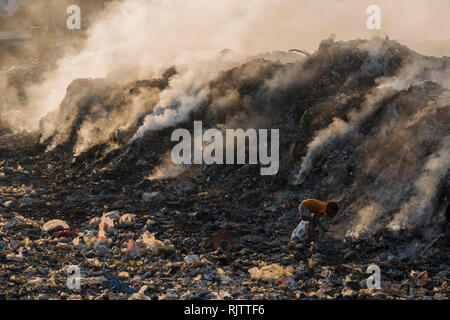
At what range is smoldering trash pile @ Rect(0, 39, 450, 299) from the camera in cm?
657

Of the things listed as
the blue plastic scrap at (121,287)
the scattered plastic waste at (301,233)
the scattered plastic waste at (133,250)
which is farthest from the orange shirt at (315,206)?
the blue plastic scrap at (121,287)

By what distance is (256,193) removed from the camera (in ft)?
34.0

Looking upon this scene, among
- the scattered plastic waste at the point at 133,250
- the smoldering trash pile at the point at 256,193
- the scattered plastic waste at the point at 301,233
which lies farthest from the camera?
the scattered plastic waste at the point at 301,233

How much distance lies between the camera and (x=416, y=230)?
7148 millimetres

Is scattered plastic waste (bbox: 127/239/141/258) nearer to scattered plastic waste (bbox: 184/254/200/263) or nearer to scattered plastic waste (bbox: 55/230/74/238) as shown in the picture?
scattered plastic waste (bbox: 184/254/200/263)

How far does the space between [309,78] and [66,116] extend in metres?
10.8

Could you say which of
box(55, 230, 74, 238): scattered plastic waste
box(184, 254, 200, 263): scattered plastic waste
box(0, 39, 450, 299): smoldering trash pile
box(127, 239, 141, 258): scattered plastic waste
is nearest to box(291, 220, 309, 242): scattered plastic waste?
box(0, 39, 450, 299): smoldering trash pile

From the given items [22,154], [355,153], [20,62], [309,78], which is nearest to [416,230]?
[355,153]

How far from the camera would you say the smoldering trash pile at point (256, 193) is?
657cm

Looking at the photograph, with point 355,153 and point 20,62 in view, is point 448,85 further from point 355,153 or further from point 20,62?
point 20,62

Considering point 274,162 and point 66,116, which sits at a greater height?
point 66,116

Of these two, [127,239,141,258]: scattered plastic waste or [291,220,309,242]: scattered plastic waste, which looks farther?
[291,220,309,242]: scattered plastic waste

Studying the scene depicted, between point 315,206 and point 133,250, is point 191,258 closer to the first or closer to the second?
point 133,250

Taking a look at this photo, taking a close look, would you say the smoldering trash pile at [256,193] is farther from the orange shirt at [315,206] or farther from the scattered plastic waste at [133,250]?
the orange shirt at [315,206]
